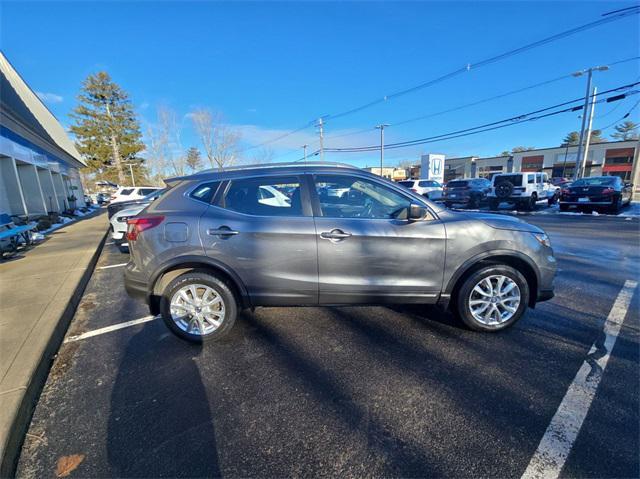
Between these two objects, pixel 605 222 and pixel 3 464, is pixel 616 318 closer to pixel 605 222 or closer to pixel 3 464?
pixel 3 464

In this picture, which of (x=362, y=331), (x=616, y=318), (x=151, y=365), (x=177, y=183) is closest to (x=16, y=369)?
(x=151, y=365)

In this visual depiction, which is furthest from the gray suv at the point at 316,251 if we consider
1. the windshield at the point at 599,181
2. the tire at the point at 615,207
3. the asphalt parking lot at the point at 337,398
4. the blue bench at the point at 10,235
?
the windshield at the point at 599,181

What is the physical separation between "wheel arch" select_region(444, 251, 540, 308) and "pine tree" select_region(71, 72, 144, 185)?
49.1 metres

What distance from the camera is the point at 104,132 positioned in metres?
42.0

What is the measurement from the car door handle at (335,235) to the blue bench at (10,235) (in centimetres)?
768

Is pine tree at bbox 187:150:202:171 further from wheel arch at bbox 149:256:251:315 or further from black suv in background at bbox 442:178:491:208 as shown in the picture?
wheel arch at bbox 149:256:251:315

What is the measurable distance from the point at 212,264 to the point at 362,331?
1768mm

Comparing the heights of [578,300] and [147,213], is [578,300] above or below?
below

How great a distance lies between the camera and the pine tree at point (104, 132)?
41.7 metres

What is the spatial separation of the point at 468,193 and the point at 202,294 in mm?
18480

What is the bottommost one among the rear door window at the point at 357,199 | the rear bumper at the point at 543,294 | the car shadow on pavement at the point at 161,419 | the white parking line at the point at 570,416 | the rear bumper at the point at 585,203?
the white parking line at the point at 570,416

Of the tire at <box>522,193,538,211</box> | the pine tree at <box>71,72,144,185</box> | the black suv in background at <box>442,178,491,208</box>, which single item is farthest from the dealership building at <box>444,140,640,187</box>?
the pine tree at <box>71,72,144,185</box>

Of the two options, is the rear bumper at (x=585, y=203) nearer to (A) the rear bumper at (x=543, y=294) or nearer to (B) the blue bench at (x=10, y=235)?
(A) the rear bumper at (x=543, y=294)

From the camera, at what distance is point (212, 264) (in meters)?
3.00
